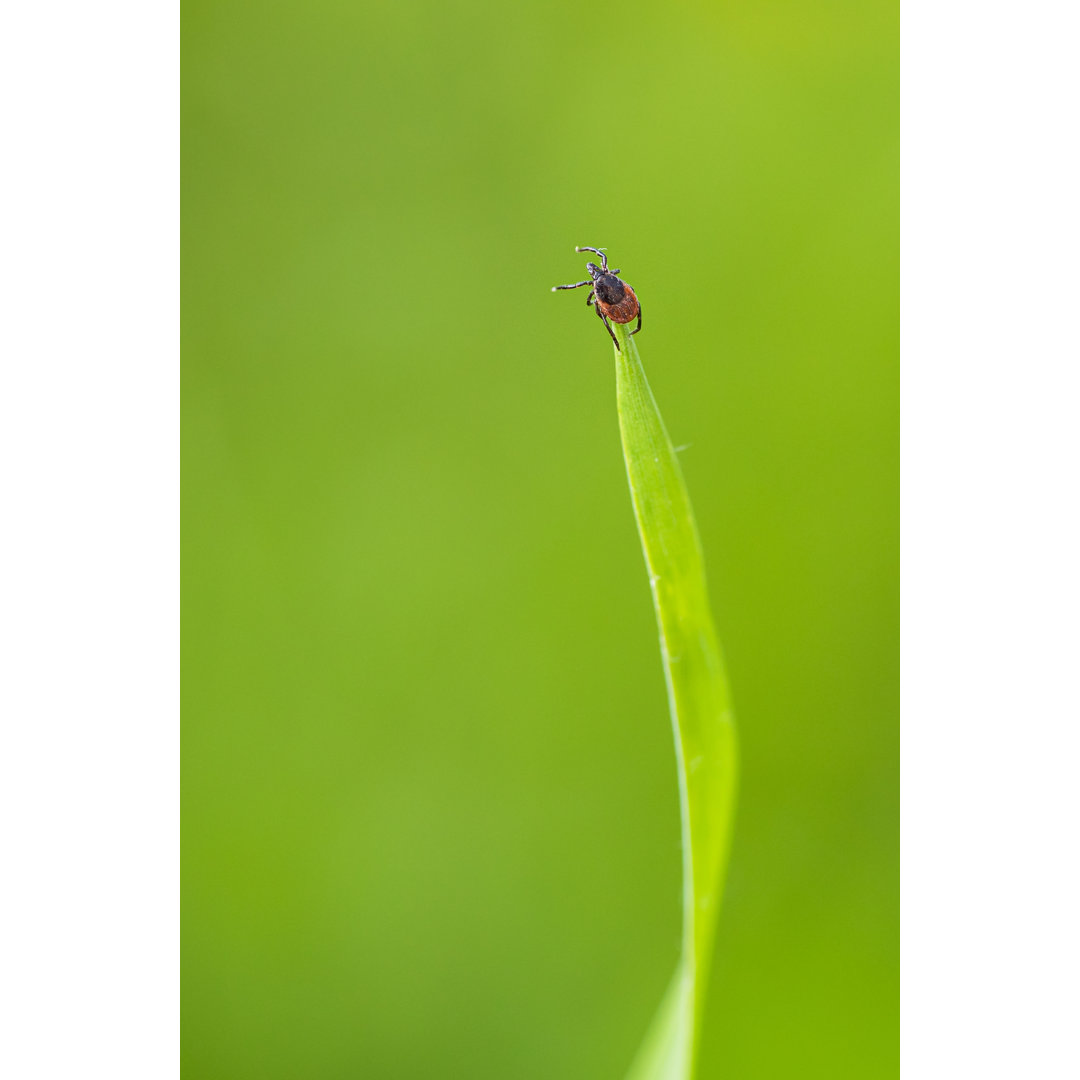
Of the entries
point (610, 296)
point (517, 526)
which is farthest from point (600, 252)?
point (517, 526)
